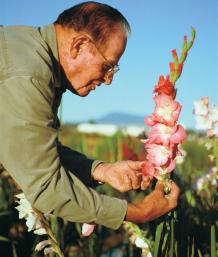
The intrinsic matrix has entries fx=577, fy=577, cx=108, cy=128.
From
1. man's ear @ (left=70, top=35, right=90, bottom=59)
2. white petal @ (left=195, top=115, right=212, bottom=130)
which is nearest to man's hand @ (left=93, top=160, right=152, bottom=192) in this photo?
Answer: man's ear @ (left=70, top=35, right=90, bottom=59)

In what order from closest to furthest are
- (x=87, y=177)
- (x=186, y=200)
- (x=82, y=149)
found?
(x=87, y=177) → (x=186, y=200) → (x=82, y=149)

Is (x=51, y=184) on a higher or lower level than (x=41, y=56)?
lower

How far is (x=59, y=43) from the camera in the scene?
5.69ft

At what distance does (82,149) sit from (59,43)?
5.06 feet

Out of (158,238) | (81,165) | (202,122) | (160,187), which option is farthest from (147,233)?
(160,187)

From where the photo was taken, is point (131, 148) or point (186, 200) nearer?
point (186, 200)

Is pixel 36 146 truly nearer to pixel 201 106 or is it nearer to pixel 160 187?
pixel 160 187

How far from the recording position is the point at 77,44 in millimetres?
1674

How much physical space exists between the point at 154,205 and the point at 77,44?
520 mm

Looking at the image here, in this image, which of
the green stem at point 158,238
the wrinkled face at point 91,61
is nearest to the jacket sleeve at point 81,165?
the wrinkled face at point 91,61

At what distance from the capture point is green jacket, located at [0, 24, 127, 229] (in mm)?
1432

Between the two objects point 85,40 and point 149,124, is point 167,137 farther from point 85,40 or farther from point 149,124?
point 85,40

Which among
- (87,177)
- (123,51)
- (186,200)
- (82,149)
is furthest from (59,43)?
(82,149)

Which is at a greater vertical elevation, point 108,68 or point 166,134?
point 108,68
